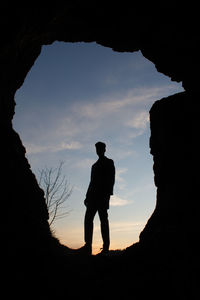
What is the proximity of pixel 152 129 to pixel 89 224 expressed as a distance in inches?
112

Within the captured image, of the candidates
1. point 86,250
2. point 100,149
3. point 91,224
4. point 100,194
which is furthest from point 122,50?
point 86,250

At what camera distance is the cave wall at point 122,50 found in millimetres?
4188

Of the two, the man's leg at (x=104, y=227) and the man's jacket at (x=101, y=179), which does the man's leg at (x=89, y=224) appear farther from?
the man's jacket at (x=101, y=179)

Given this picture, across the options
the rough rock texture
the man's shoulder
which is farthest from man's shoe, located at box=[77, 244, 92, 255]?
the man's shoulder

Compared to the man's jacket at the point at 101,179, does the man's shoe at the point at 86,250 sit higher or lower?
lower

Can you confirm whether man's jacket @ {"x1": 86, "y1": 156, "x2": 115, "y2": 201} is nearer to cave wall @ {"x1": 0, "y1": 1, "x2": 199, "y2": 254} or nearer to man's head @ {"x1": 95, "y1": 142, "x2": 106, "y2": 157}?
man's head @ {"x1": 95, "y1": 142, "x2": 106, "y2": 157}

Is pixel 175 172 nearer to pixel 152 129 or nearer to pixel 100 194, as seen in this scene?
pixel 152 129

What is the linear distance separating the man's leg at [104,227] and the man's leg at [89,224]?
7.3 inches

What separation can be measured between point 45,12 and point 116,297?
4600 millimetres

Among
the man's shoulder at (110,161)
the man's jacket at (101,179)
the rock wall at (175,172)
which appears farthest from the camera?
the man's shoulder at (110,161)

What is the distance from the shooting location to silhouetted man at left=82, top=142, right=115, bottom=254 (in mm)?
6375

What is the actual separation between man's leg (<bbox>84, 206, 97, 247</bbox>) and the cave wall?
1302mm

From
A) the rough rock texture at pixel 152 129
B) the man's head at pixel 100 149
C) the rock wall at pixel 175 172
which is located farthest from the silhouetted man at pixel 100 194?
the rock wall at pixel 175 172

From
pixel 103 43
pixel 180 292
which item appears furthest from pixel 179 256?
pixel 103 43
